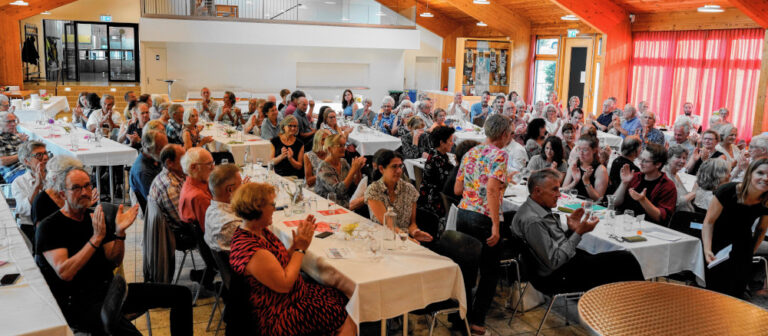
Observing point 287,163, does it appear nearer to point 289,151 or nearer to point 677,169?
point 289,151

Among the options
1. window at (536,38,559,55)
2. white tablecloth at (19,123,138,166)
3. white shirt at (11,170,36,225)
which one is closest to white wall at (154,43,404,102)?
window at (536,38,559,55)

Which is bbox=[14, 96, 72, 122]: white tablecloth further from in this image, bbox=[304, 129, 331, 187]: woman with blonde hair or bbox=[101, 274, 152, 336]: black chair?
bbox=[101, 274, 152, 336]: black chair

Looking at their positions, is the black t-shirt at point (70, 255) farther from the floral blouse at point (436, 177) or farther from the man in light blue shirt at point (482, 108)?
the man in light blue shirt at point (482, 108)

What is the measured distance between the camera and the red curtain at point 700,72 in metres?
12.1

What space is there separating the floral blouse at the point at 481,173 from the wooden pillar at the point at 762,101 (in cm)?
914

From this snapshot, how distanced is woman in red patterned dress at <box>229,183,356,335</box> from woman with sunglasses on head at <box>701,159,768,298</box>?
2.73 meters

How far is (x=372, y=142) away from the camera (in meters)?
9.05

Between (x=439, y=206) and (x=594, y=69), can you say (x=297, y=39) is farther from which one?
(x=439, y=206)

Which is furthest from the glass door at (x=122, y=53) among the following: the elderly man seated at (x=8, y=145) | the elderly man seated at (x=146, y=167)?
the elderly man seated at (x=146, y=167)

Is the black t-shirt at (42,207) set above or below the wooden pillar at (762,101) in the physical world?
below

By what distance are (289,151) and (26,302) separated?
4.19 meters

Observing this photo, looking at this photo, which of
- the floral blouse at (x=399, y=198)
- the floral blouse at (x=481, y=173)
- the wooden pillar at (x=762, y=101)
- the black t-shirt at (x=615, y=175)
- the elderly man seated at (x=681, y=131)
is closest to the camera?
the floral blouse at (x=481, y=173)

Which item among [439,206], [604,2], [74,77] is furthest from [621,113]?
[74,77]

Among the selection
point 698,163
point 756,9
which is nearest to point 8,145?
point 698,163
